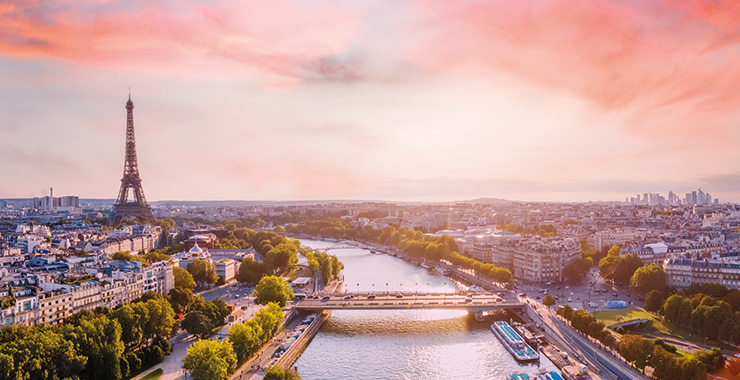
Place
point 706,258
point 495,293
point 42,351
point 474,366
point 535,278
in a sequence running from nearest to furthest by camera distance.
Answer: point 42,351 → point 474,366 → point 706,258 → point 495,293 → point 535,278

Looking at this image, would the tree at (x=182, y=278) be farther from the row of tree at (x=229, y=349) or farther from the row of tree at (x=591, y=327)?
the row of tree at (x=591, y=327)

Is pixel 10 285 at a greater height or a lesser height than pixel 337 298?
greater

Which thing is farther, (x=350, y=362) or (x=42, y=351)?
(x=350, y=362)

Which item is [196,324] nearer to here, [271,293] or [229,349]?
[229,349]

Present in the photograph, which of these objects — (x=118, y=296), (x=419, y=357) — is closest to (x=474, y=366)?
(x=419, y=357)

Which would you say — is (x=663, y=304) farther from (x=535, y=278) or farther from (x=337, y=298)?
(x=337, y=298)
